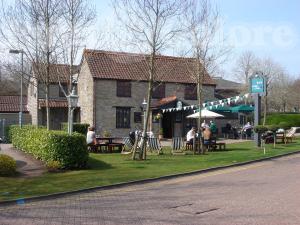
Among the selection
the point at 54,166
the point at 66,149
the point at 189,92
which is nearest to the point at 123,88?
the point at 189,92

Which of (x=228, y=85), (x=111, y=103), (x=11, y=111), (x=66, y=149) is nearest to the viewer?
(x=66, y=149)

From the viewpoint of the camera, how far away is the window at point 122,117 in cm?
3738

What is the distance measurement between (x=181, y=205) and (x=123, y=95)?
2811cm

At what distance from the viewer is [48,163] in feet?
52.9

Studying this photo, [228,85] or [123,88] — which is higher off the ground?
[228,85]

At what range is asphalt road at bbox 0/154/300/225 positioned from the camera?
28.3 feet

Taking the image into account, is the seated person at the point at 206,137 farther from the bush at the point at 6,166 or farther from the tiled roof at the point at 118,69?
the tiled roof at the point at 118,69

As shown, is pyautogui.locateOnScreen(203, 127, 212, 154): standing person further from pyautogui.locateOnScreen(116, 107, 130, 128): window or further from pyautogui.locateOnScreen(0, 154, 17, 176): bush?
pyautogui.locateOnScreen(116, 107, 130, 128): window

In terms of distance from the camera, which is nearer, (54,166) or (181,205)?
(181,205)

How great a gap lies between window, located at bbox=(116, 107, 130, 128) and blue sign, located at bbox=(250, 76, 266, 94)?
13852 mm

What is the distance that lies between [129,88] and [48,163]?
22280 mm

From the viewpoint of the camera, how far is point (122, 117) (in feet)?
123

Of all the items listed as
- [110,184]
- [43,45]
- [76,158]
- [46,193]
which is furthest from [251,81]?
[46,193]

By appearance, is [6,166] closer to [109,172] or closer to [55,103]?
[109,172]
